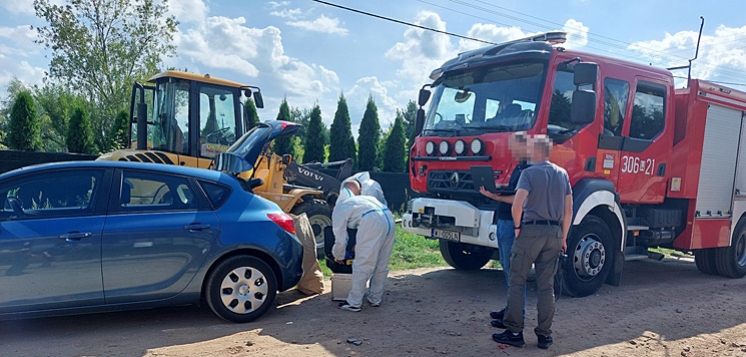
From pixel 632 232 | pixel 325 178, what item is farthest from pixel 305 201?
pixel 632 232

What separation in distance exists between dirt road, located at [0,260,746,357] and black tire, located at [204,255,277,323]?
14 cm

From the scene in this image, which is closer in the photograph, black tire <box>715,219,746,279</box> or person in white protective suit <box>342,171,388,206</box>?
person in white protective suit <box>342,171,388,206</box>

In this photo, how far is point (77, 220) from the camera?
4.53 m

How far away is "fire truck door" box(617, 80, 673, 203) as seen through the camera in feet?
22.2

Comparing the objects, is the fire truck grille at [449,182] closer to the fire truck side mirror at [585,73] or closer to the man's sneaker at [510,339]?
the fire truck side mirror at [585,73]

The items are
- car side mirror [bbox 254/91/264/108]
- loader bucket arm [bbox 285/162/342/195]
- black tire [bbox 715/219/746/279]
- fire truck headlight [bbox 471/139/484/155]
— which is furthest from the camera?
loader bucket arm [bbox 285/162/342/195]

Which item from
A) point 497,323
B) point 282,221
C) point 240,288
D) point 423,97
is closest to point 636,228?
point 497,323

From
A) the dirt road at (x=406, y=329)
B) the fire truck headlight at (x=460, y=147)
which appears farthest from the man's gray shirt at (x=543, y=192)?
the fire truck headlight at (x=460, y=147)

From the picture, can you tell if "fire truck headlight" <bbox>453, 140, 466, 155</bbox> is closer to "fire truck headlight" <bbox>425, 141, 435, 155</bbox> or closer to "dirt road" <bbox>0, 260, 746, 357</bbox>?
"fire truck headlight" <bbox>425, 141, 435, 155</bbox>

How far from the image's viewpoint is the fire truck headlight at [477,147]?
6168mm

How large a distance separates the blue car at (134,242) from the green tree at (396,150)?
15.8m

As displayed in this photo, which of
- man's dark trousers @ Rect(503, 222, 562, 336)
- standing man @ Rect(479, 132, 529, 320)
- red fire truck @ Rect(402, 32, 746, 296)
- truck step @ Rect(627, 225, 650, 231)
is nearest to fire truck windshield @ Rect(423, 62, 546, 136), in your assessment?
red fire truck @ Rect(402, 32, 746, 296)

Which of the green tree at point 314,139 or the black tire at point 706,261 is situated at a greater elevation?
the green tree at point 314,139

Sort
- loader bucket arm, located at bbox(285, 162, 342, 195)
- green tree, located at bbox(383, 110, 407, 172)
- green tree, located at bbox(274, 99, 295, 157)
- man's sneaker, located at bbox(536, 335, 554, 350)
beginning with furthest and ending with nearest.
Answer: green tree, located at bbox(383, 110, 407, 172)
green tree, located at bbox(274, 99, 295, 157)
loader bucket arm, located at bbox(285, 162, 342, 195)
man's sneaker, located at bbox(536, 335, 554, 350)
